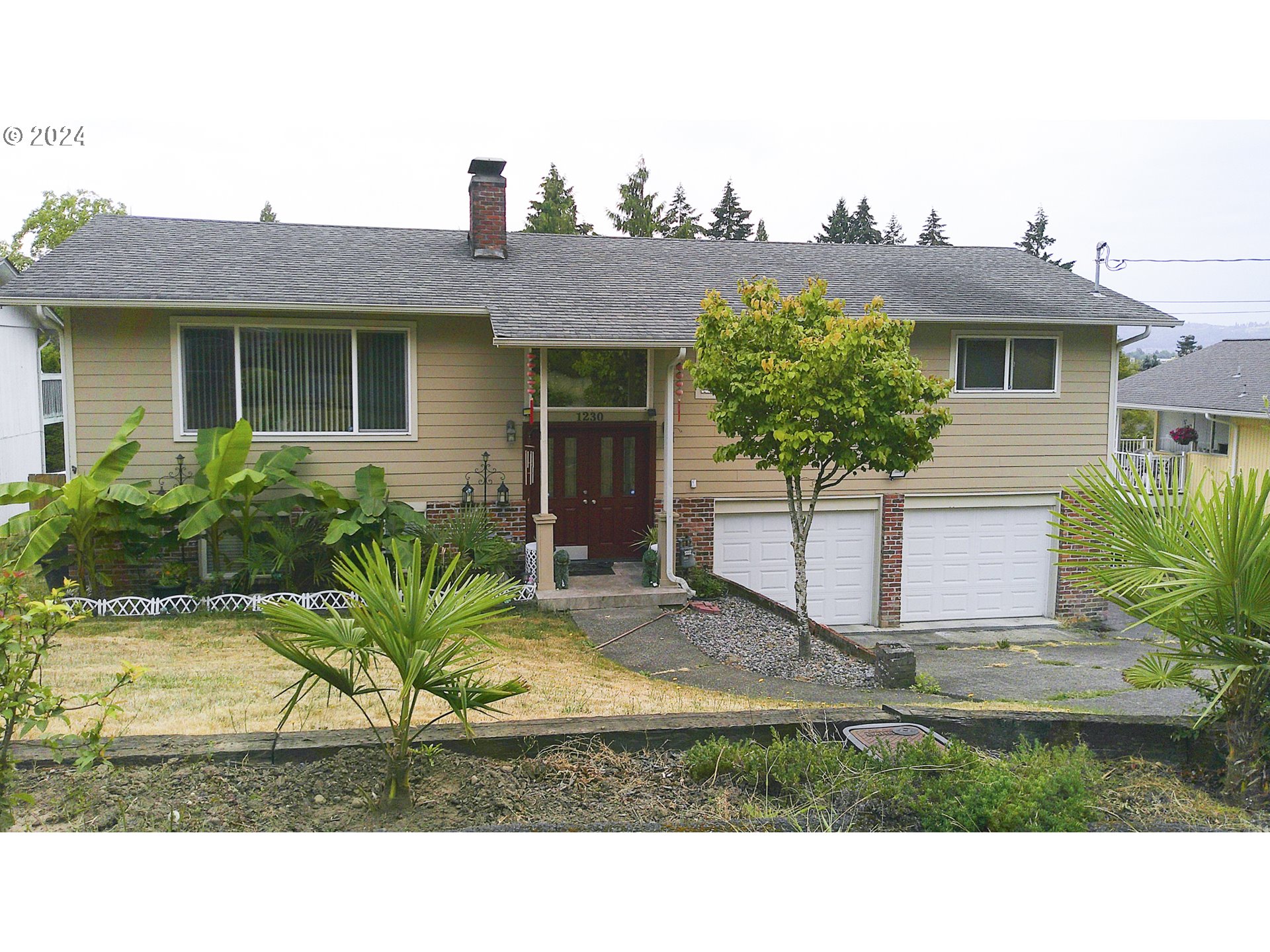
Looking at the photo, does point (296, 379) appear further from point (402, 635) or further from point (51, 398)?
point (51, 398)

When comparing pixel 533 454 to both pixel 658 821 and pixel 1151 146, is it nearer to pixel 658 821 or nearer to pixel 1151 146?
pixel 658 821

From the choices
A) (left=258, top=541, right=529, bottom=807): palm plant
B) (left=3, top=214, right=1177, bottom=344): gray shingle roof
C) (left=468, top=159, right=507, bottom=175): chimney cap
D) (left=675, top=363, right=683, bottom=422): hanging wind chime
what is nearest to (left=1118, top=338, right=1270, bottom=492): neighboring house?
(left=3, top=214, right=1177, bottom=344): gray shingle roof

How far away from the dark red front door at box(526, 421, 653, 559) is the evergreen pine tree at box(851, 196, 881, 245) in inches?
1287

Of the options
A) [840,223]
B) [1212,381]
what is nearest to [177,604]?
[1212,381]

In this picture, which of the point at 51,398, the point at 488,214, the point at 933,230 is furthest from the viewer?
the point at 933,230

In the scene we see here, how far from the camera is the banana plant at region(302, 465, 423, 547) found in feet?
37.0

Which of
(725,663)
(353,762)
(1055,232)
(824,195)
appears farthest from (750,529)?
(1055,232)

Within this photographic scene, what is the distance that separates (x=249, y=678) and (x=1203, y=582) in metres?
6.92

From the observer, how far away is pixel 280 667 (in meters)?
8.40

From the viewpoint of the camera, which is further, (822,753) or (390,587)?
(822,753)

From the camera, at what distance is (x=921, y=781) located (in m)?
4.95

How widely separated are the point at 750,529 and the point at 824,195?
28.8m

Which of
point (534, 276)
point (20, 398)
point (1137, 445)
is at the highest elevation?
point (534, 276)

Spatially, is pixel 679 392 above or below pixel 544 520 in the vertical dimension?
above
